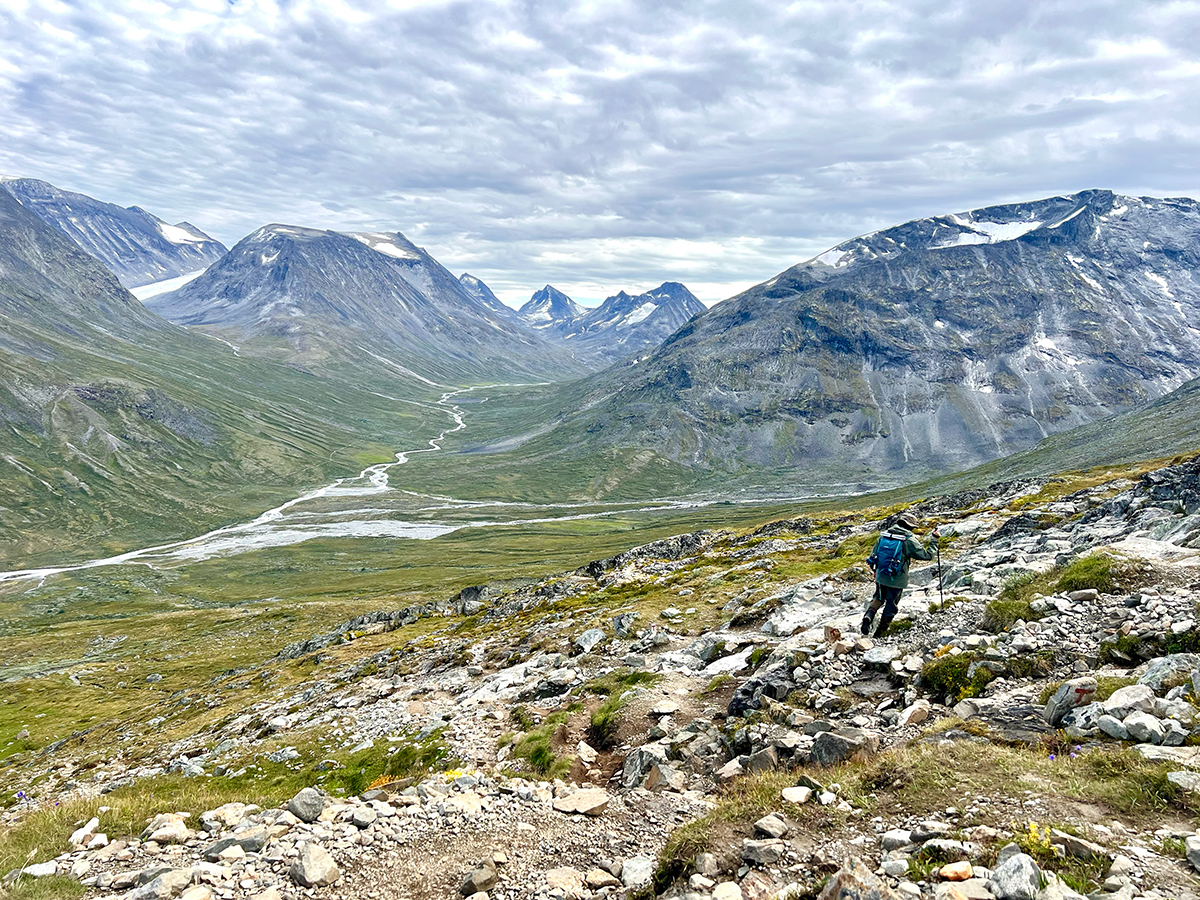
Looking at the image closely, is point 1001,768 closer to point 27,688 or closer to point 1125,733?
point 1125,733

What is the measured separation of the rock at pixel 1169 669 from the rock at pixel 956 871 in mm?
7170

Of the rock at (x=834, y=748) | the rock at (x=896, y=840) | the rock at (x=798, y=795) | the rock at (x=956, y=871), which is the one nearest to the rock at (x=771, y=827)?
the rock at (x=798, y=795)

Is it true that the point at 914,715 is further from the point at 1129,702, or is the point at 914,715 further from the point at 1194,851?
the point at 1194,851

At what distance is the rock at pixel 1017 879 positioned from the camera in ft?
23.5

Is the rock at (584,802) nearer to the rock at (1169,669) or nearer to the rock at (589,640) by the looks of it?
the rock at (1169,669)

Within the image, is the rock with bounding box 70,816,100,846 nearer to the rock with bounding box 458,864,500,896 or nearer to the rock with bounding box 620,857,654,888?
the rock with bounding box 458,864,500,896

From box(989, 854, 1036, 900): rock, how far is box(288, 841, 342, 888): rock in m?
10.6

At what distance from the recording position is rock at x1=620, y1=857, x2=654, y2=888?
400 inches

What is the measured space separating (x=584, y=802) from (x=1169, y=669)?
12.2 meters

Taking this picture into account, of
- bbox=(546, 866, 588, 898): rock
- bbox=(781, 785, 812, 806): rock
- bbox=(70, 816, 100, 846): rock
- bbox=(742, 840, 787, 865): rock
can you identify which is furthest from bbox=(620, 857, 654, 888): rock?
bbox=(70, 816, 100, 846): rock

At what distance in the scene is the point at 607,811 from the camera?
13.1m

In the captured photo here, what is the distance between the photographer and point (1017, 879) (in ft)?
23.8

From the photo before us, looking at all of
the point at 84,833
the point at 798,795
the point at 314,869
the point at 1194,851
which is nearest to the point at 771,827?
the point at 798,795

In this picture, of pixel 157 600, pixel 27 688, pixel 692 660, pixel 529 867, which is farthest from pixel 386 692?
pixel 157 600
